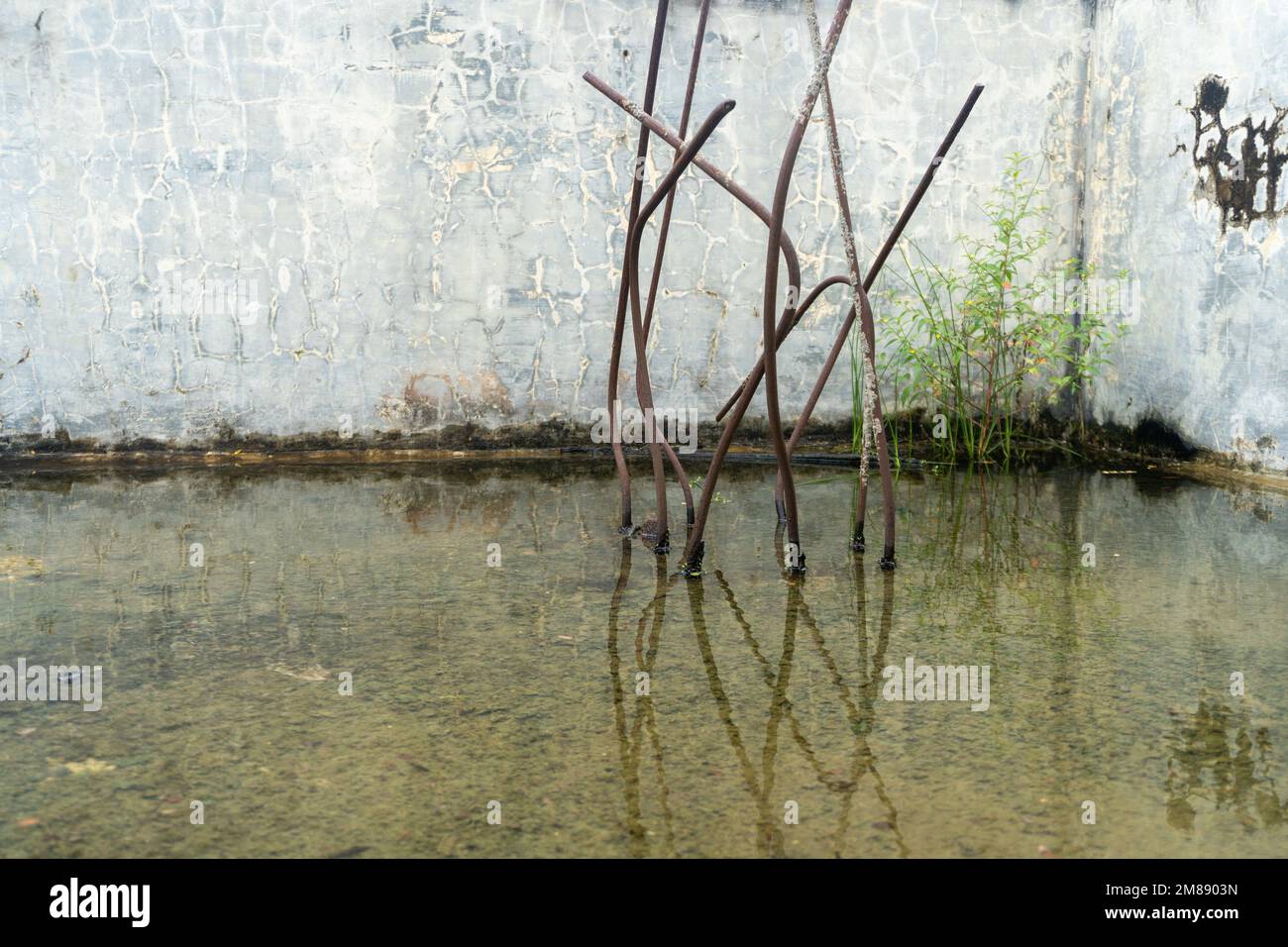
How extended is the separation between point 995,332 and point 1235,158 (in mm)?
1040

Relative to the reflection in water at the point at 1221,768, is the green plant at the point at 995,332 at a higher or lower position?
higher

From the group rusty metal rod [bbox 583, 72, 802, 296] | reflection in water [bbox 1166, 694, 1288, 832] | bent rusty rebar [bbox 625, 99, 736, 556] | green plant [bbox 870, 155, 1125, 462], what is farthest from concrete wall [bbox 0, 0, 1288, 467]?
reflection in water [bbox 1166, 694, 1288, 832]

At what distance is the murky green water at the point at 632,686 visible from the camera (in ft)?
5.26

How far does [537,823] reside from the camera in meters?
1.60

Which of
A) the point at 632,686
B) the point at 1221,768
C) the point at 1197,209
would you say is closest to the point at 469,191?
the point at 1197,209

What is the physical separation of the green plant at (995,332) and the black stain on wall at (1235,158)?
0.65 metres

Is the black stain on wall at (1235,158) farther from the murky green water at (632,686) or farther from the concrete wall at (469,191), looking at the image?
the murky green water at (632,686)

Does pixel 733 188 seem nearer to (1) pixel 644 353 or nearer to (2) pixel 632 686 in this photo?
(1) pixel 644 353

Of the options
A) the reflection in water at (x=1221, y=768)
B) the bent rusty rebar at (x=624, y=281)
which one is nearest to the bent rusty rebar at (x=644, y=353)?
the bent rusty rebar at (x=624, y=281)

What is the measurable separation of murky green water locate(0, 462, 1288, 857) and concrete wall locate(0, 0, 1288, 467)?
46.9 inches

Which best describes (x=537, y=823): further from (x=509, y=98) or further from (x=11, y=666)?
(x=509, y=98)

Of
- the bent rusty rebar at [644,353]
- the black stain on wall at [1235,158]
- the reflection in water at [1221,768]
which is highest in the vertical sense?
the black stain on wall at [1235,158]

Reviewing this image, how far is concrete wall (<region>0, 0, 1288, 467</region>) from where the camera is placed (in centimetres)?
466

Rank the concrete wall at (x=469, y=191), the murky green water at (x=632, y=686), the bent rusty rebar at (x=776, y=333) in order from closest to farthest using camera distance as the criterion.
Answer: the murky green water at (x=632, y=686) < the bent rusty rebar at (x=776, y=333) < the concrete wall at (x=469, y=191)
